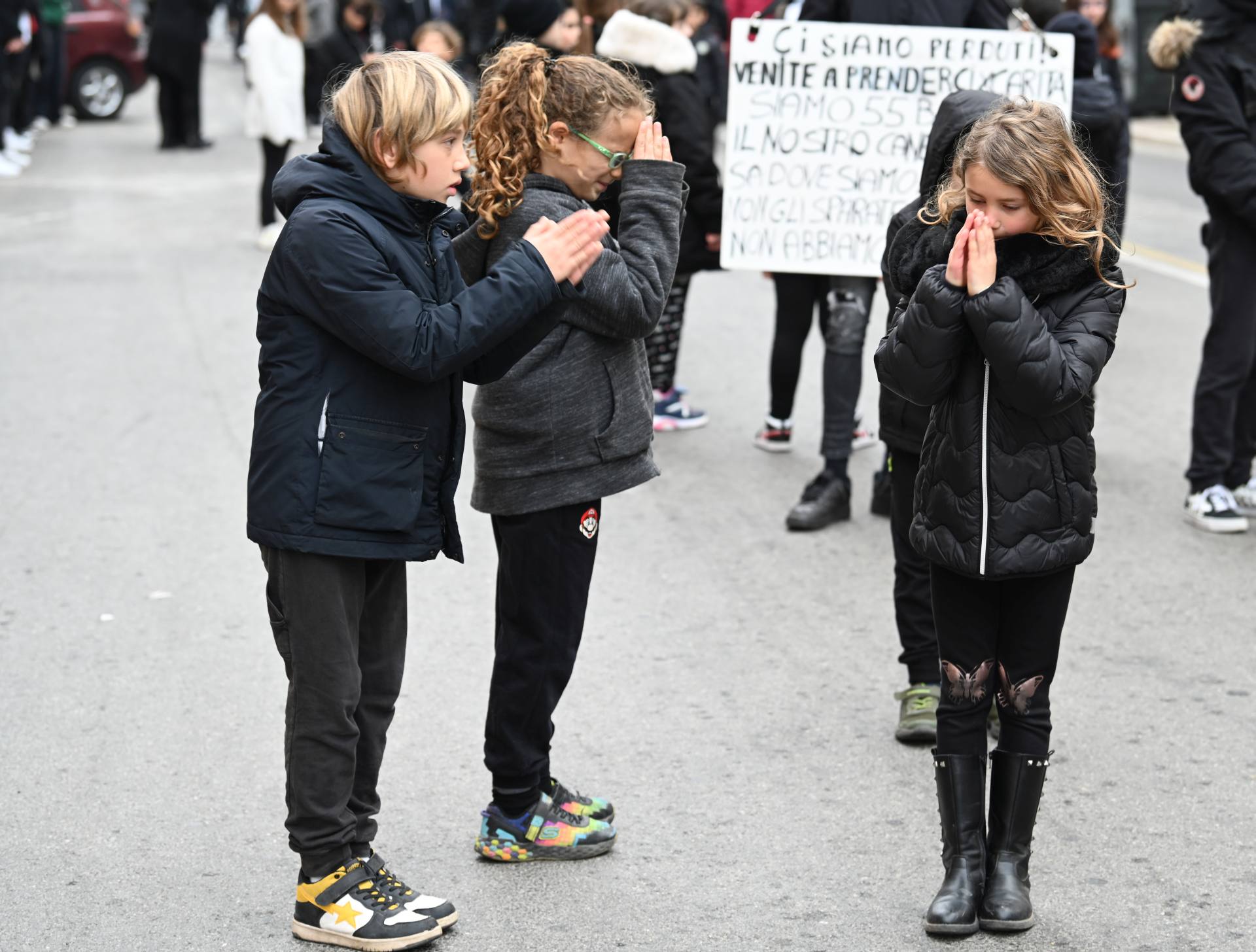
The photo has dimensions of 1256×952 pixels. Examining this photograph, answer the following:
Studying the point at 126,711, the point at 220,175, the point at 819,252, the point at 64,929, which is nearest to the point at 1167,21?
the point at 819,252

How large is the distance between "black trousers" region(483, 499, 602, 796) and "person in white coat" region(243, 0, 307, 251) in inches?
338

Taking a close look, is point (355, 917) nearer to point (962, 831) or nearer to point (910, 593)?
point (962, 831)

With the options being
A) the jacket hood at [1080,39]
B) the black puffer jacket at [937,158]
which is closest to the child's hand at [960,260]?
the black puffer jacket at [937,158]

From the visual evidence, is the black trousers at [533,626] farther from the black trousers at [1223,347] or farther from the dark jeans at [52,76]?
the dark jeans at [52,76]

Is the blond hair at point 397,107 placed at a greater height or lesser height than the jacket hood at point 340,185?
greater

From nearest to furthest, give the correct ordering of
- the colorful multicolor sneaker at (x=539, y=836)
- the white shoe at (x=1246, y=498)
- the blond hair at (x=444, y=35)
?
the colorful multicolor sneaker at (x=539, y=836)
the white shoe at (x=1246, y=498)
the blond hair at (x=444, y=35)

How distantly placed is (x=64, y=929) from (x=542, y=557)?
1223mm

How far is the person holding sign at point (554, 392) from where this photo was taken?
3559 millimetres

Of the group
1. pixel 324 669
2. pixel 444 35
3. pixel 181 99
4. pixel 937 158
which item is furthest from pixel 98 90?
pixel 324 669

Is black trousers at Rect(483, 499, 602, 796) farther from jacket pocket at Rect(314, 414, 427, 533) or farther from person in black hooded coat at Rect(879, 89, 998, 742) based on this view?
person in black hooded coat at Rect(879, 89, 998, 742)

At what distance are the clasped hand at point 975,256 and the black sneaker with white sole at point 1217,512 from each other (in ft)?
11.4

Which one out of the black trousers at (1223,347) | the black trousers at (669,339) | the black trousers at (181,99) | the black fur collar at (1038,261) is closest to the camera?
the black fur collar at (1038,261)

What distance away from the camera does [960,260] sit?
128 inches

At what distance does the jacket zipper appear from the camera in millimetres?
3385
